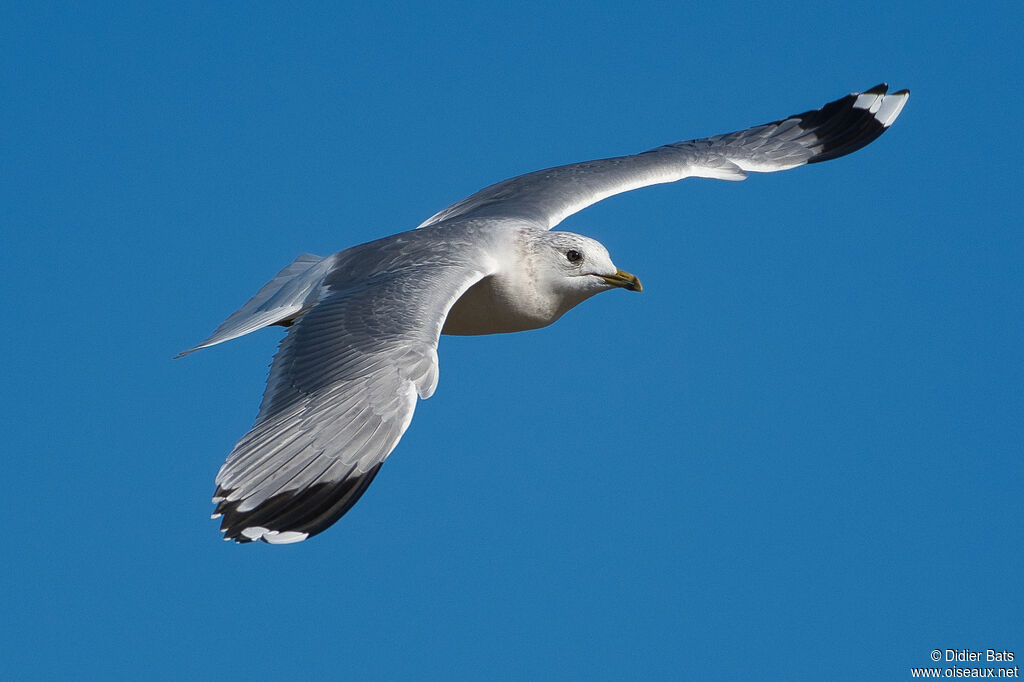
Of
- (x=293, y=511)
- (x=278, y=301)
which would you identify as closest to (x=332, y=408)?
(x=293, y=511)

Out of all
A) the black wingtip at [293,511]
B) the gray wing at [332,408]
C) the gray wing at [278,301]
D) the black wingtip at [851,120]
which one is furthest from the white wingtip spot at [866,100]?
the black wingtip at [293,511]

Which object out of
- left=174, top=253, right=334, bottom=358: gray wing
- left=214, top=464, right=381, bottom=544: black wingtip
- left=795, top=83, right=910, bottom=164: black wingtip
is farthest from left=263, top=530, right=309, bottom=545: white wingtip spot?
left=795, top=83, right=910, bottom=164: black wingtip

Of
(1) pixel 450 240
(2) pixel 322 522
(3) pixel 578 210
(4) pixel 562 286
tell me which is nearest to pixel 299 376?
(2) pixel 322 522

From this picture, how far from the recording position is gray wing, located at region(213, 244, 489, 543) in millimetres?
4941

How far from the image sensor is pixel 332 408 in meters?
5.29

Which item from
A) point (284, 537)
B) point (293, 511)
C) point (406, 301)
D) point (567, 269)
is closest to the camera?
point (284, 537)

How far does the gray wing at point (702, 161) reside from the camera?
7953mm

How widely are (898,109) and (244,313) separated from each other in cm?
525

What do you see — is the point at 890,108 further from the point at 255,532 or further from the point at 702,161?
the point at 255,532

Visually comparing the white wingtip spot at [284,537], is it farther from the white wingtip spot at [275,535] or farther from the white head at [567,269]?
the white head at [567,269]

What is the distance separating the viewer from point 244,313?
280 inches

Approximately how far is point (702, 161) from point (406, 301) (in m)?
3.43

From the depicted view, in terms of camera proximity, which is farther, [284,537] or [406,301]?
[406,301]

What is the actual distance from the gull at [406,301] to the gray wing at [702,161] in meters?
0.01
